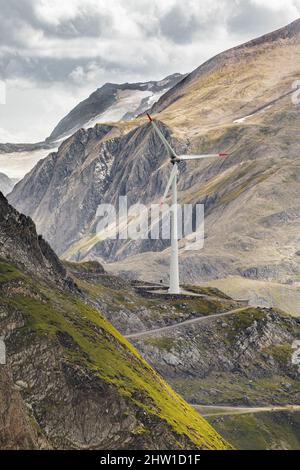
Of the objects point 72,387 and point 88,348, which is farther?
point 88,348

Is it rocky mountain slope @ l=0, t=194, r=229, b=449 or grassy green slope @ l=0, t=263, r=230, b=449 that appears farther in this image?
grassy green slope @ l=0, t=263, r=230, b=449

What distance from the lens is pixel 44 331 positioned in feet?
552

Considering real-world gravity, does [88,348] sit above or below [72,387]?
above

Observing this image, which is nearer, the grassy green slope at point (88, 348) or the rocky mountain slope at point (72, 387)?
the rocky mountain slope at point (72, 387)

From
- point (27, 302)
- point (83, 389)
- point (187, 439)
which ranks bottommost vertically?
point (187, 439)

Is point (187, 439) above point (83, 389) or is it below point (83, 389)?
below

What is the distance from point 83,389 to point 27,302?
27.8m

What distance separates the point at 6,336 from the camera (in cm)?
16425
